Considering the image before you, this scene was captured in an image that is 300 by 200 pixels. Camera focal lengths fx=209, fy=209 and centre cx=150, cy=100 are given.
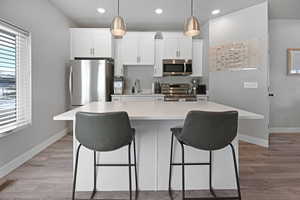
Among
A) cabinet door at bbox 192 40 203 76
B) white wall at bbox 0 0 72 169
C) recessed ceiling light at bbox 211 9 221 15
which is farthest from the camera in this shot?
cabinet door at bbox 192 40 203 76

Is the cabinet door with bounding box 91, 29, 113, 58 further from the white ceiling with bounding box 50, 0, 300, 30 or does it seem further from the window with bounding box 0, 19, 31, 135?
the window with bounding box 0, 19, 31, 135

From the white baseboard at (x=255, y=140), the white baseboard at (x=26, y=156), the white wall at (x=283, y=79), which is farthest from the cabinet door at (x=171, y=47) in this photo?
the white baseboard at (x=26, y=156)

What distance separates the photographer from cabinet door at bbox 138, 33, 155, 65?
4.80m

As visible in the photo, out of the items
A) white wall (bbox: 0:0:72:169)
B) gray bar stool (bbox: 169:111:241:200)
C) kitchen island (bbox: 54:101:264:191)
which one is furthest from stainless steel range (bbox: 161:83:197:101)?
gray bar stool (bbox: 169:111:241:200)

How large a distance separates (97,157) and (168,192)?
2.63ft

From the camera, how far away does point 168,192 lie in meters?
2.12

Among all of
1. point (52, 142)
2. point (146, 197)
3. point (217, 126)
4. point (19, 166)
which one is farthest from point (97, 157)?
point (52, 142)

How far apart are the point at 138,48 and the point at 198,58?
56.1 inches

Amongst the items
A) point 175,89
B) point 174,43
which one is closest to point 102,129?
point 175,89

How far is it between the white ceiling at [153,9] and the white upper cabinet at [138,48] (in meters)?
0.31

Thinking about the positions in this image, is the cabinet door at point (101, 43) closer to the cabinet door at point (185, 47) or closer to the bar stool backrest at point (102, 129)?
the cabinet door at point (185, 47)

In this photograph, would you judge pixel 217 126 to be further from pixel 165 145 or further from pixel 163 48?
pixel 163 48

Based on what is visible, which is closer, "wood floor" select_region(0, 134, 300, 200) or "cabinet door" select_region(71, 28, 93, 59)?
"wood floor" select_region(0, 134, 300, 200)

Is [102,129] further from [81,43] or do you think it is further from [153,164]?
[81,43]
